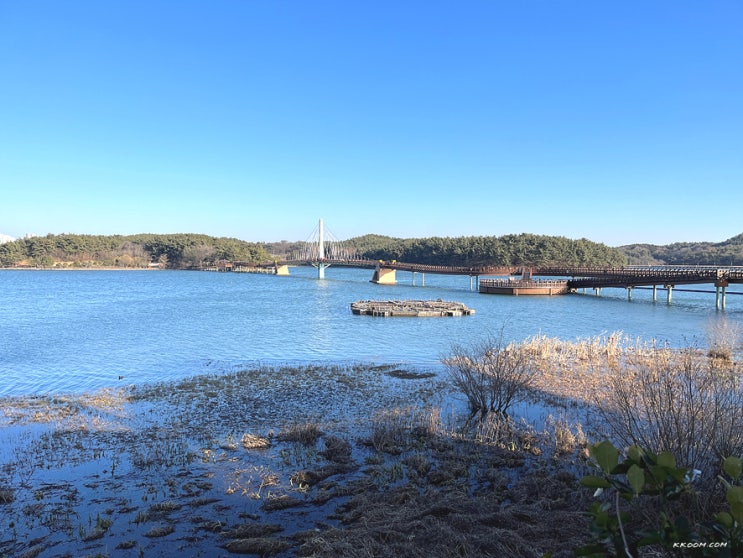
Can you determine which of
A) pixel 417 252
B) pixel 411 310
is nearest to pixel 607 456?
pixel 411 310

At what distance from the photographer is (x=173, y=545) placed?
706cm

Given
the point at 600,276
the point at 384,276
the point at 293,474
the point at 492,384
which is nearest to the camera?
the point at 293,474

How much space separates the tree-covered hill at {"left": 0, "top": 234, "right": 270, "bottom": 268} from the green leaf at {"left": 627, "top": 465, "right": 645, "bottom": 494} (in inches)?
6872

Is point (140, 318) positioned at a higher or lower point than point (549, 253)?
lower

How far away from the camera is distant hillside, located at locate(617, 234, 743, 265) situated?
133m

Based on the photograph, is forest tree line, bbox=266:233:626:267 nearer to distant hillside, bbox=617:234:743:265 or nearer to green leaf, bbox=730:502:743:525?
distant hillside, bbox=617:234:743:265

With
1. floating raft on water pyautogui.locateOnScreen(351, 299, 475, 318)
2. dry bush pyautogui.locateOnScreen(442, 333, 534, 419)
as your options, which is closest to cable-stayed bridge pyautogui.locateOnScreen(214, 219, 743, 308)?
floating raft on water pyautogui.locateOnScreen(351, 299, 475, 318)

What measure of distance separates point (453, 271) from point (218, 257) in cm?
10877

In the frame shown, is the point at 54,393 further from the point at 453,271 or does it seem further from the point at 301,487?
the point at 453,271

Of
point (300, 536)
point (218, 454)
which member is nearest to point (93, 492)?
point (218, 454)

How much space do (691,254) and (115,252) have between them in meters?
198

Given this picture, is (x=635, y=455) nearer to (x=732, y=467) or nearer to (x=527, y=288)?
(x=732, y=467)

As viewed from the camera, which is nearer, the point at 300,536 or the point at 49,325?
the point at 300,536

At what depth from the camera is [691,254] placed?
16200cm
